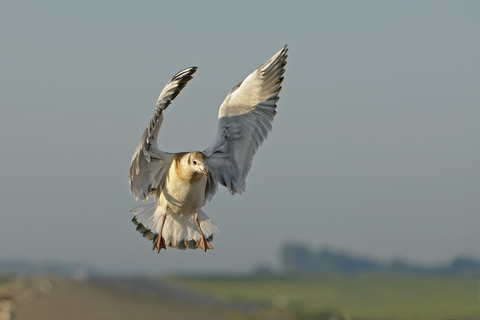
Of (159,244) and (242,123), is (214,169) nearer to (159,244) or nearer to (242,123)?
(242,123)

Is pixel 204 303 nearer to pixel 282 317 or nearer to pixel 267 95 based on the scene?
pixel 282 317

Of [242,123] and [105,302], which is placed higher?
[105,302]

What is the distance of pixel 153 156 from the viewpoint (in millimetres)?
11242

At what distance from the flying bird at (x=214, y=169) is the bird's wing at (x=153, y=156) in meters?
0.01

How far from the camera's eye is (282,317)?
1305 inches

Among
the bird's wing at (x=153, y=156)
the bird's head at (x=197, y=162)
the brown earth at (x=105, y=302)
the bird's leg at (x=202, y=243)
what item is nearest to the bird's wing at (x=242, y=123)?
the bird's leg at (x=202, y=243)

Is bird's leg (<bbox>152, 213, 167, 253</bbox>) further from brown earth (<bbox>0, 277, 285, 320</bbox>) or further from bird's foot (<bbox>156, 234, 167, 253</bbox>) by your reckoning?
brown earth (<bbox>0, 277, 285, 320</bbox>)

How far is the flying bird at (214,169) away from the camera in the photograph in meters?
11.4

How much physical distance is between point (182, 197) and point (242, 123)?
4.80 feet

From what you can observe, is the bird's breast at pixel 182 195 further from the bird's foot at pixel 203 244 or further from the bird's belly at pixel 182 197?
the bird's foot at pixel 203 244

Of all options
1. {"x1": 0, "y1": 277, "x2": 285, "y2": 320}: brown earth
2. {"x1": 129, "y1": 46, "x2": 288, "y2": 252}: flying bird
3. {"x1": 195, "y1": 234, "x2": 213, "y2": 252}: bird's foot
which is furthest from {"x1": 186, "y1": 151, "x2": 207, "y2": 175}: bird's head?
{"x1": 0, "y1": 277, "x2": 285, "y2": 320}: brown earth

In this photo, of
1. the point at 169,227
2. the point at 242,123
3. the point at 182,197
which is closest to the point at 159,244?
the point at 169,227

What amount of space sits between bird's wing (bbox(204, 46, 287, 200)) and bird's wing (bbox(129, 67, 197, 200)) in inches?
31.4

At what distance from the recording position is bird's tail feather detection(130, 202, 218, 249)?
11.9 m
